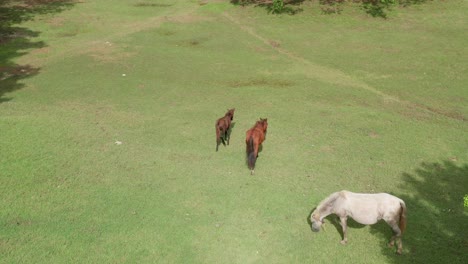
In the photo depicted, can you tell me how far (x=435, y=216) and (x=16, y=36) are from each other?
18203 millimetres

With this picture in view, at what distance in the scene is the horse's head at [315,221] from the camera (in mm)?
7066

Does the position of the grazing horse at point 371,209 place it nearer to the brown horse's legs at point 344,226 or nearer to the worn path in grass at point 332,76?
the brown horse's legs at point 344,226

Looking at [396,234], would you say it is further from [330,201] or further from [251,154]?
[251,154]

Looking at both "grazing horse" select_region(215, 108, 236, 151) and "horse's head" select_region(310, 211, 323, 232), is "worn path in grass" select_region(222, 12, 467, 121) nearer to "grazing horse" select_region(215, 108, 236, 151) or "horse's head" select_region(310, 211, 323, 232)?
"grazing horse" select_region(215, 108, 236, 151)

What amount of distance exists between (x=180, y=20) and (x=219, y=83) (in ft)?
28.0

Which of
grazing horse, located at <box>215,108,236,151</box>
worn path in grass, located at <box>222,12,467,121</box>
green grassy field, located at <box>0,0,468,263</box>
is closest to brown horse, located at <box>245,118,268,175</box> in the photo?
green grassy field, located at <box>0,0,468,263</box>

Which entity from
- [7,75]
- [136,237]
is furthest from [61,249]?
[7,75]

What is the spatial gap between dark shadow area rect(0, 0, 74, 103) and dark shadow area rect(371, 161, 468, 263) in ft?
37.1

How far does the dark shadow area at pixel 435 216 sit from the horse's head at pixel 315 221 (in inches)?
41.6

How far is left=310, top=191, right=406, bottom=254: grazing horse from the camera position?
262 inches

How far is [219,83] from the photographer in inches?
547

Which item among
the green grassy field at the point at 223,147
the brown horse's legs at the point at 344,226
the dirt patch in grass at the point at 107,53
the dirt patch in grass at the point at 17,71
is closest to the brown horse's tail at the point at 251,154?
the green grassy field at the point at 223,147

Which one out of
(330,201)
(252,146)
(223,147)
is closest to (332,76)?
(223,147)

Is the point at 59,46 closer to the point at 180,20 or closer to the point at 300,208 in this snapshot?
the point at 180,20
